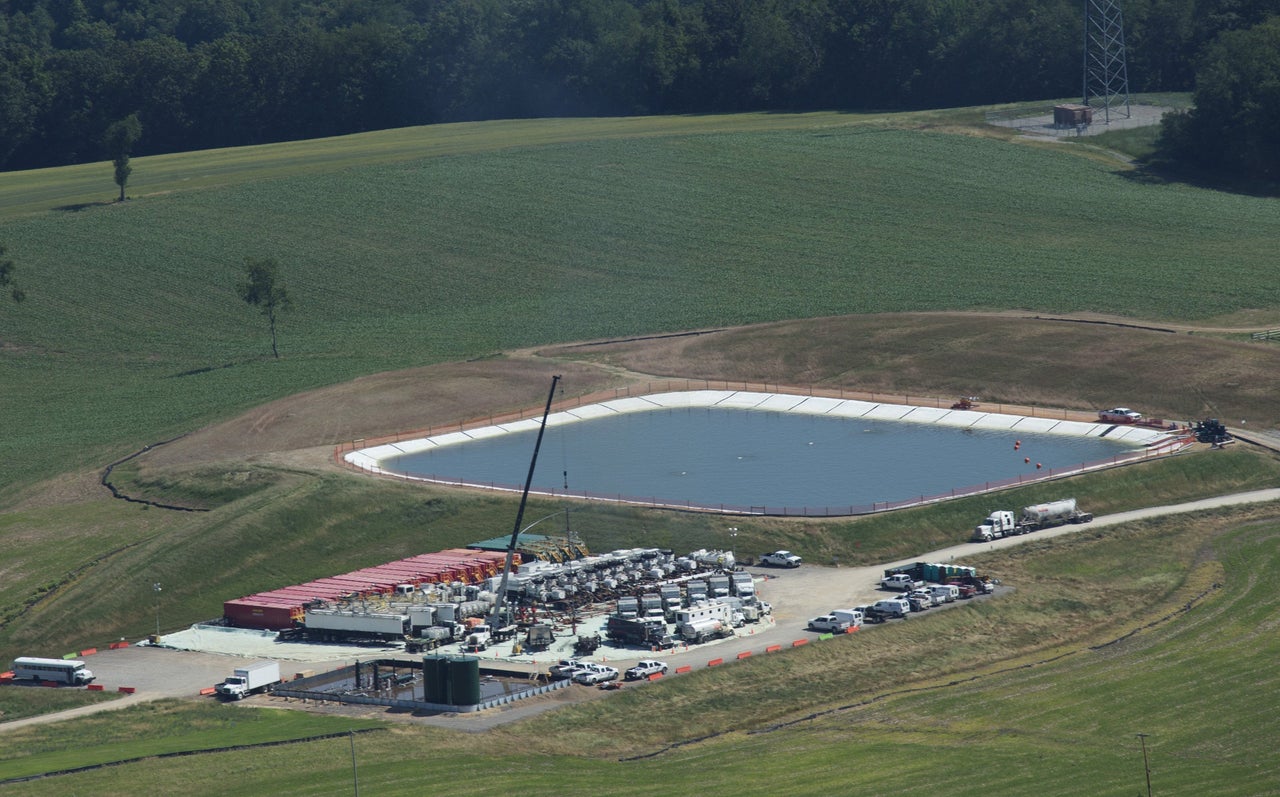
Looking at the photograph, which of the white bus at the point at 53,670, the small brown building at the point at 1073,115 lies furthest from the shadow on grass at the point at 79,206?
the white bus at the point at 53,670

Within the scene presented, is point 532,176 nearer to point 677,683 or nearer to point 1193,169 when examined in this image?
point 1193,169

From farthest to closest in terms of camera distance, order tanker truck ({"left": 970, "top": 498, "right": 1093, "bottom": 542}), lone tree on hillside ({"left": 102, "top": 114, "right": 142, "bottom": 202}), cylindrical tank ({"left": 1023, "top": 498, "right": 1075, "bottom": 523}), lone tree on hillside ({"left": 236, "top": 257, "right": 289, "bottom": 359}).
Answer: lone tree on hillside ({"left": 102, "top": 114, "right": 142, "bottom": 202}) → lone tree on hillside ({"left": 236, "top": 257, "right": 289, "bottom": 359}) → cylindrical tank ({"left": 1023, "top": 498, "right": 1075, "bottom": 523}) → tanker truck ({"left": 970, "top": 498, "right": 1093, "bottom": 542})

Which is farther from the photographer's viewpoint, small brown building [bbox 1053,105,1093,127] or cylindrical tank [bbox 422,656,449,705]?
small brown building [bbox 1053,105,1093,127]

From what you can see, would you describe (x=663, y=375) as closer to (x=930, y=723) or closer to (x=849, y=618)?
(x=849, y=618)

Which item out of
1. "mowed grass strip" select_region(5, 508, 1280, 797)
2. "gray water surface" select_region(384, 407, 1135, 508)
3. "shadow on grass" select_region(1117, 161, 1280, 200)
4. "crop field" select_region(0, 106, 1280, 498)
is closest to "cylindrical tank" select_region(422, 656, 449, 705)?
"mowed grass strip" select_region(5, 508, 1280, 797)

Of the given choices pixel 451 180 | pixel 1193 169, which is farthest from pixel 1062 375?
pixel 451 180

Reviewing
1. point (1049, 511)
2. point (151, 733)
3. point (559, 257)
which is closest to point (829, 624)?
point (1049, 511)

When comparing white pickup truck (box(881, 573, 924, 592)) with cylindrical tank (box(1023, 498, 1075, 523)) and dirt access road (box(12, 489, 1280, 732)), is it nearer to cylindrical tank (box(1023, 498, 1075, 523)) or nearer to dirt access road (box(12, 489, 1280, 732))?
dirt access road (box(12, 489, 1280, 732))
